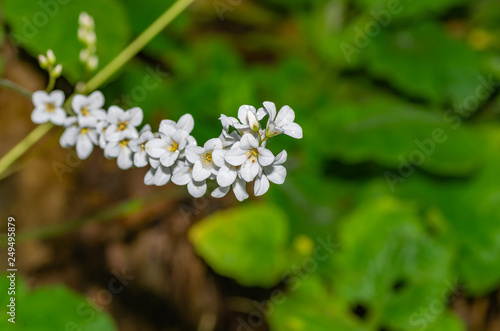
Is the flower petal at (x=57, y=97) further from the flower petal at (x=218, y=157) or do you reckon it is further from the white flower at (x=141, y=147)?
the flower petal at (x=218, y=157)

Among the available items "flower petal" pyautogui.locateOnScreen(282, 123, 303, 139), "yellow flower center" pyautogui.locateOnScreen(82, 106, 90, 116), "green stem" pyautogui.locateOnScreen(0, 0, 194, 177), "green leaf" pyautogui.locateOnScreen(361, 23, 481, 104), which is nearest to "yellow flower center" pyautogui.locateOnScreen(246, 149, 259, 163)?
"flower petal" pyautogui.locateOnScreen(282, 123, 303, 139)

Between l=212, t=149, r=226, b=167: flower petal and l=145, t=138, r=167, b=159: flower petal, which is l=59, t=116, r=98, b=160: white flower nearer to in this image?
l=145, t=138, r=167, b=159: flower petal

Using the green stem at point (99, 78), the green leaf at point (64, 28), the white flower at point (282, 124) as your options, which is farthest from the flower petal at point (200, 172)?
the green leaf at point (64, 28)

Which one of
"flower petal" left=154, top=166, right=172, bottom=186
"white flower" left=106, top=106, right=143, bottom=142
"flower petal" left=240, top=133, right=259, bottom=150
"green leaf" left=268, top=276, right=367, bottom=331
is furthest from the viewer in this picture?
"green leaf" left=268, top=276, right=367, bottom=331

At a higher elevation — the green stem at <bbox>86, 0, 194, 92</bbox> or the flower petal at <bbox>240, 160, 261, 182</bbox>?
the green stem at <bbox>86, 0, 194, 92</bbox>

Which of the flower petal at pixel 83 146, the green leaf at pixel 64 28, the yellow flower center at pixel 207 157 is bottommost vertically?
the yellow flower center at pixel 207 157

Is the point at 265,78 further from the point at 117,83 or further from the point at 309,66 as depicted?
the point at 117,83

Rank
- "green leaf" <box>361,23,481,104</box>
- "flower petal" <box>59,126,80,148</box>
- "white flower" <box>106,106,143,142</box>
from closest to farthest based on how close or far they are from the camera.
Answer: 1. "white flower" <box>106,106,143,142</box>
2. "flower petal" <box>59,126,80,148</box>
3. "green leaf" <box>361,23,481,104</box>
